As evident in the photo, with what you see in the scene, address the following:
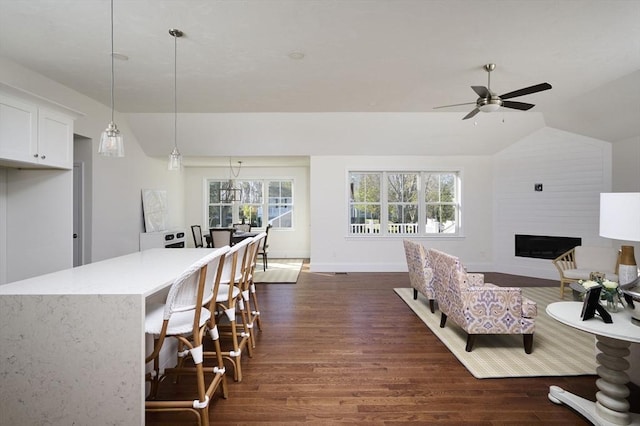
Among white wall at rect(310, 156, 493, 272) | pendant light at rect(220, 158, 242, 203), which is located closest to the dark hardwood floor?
white wall at rect(310, 156, 493, 272)

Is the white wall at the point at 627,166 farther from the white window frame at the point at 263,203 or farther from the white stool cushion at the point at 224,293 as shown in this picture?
the white window frame at the point at 263,203

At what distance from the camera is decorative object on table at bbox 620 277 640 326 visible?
1.78 m

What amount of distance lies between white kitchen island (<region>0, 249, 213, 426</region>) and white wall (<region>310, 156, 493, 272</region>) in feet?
17.0

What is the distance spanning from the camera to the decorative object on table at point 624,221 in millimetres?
1645

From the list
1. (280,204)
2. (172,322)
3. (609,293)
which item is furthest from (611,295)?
(280,204)

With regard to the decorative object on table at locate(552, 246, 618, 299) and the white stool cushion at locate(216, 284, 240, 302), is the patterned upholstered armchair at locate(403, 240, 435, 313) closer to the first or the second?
the decorative object on table at locate(552, 246, 618, 299)

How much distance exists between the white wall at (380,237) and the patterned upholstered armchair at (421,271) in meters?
2.20

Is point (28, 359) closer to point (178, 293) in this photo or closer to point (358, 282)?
point (178, 293)

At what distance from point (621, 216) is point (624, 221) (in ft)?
0.11

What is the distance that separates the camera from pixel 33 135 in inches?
107

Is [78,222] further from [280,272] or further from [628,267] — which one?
[628,267]

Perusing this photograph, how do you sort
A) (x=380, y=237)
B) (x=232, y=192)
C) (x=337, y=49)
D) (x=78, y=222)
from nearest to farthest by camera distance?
(x=337, y=49)
(x=78, y=222)
(x=380, y=237)
(x=232, y=192)

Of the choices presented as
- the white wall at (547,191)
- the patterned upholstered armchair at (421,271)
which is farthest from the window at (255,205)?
the white wall at (547,191)

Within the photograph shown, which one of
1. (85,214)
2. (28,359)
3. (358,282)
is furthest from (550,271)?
(85,214)
